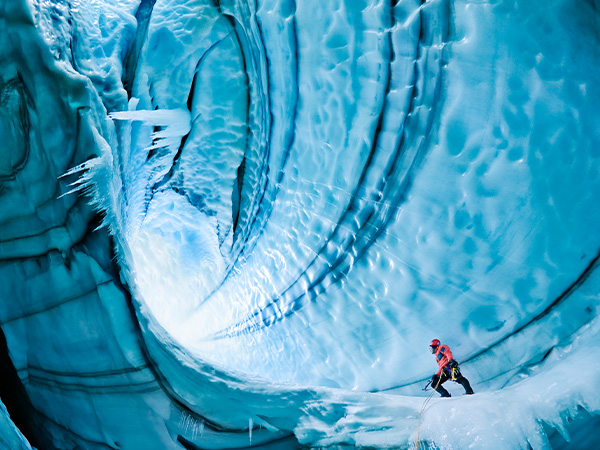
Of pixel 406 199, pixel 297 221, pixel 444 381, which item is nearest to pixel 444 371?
pixel 444 381

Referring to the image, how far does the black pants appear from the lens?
0.75 metres

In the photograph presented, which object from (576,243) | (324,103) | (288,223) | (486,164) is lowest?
(576,243)

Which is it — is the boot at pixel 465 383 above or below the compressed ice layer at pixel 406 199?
below

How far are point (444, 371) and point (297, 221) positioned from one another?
1.49 feet

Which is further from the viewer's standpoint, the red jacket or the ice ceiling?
the red jacket

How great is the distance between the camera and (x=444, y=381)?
77 cm

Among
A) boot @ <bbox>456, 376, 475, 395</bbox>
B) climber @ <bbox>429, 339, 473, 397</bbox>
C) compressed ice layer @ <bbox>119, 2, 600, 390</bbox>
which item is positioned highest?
compressed ice layer @ <bbox>119, 2, 600, 390</bbox>

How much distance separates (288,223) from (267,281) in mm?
149

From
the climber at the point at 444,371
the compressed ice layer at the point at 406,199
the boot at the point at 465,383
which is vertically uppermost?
the compressed ice layer at the point at 406,199

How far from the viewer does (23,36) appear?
591mm

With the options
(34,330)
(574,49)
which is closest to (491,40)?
(574,49)

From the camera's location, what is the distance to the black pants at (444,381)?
75 cm

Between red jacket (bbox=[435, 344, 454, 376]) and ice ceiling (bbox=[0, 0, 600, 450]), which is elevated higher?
ice ceiling (bbox=[0, 0, 600, 450])

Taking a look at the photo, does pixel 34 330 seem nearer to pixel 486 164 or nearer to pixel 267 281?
pixel 267 281
